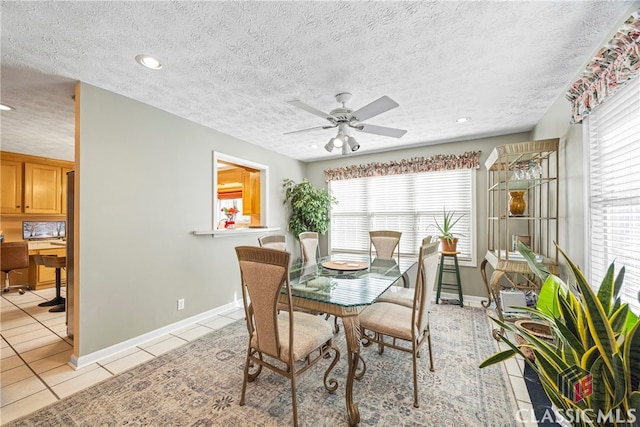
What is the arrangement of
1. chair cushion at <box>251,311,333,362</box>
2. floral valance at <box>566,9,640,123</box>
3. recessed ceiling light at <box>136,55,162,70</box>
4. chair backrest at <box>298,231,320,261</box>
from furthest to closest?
chair backrest at <box>298,231,320,261</box> → recessed ceiling light at <box>136,55,162,70</box> → chair cushion at <box>251,311,333,362</box> → floral valance at <box>566,9,640,123</box>

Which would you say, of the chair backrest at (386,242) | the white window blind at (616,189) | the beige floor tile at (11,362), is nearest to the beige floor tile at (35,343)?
the beige floor tile at (11,362)

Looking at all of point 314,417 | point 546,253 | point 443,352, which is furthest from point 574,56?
point 314,417

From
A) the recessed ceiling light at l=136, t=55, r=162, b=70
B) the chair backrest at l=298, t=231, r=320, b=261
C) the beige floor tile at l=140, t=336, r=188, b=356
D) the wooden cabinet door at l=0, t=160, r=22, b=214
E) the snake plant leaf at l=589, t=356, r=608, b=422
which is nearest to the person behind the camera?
the snake plant leaf at l=589, t=356, r=608, b=422

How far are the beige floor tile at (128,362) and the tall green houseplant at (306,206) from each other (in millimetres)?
2813

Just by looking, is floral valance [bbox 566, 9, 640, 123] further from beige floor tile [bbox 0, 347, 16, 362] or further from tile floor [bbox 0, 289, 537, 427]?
beige floor tile [bbox 0, 347, 16, 362]

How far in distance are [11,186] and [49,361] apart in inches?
156

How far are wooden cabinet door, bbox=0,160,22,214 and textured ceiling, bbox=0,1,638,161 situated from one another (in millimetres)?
2419

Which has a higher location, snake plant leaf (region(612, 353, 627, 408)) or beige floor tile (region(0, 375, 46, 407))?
snake plant leaf (region(612, 353, 627, 408))

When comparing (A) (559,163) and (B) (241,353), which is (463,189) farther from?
(B) (241,353)

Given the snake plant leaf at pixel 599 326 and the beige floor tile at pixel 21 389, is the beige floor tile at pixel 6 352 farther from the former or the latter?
the snake plant leaf at pixel 599 326

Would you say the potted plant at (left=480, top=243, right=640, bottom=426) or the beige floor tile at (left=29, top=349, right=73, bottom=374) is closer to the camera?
the potted plant at (left=480, top=243, right=640, bottom=426)

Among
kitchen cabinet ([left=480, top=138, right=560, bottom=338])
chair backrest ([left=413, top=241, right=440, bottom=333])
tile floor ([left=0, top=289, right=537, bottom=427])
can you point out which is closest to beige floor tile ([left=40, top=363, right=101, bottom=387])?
tile floor ([left=0, top=289, right=537, bottom=427])

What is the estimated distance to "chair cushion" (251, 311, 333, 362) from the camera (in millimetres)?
1658

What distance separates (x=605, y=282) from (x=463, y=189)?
10.4 feet
